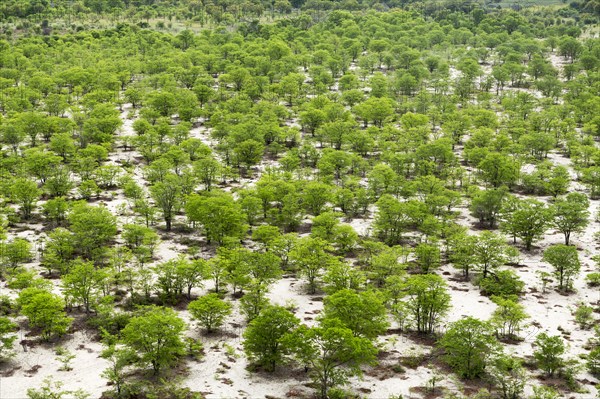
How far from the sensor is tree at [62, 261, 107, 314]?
6544 centimetres

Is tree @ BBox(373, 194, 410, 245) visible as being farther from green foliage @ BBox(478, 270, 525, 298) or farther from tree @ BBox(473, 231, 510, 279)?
green foliage @ BBox(478, 270, 525, 298)

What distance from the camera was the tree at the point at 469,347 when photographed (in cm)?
5709

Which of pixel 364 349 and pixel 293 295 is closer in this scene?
pixel 364 349

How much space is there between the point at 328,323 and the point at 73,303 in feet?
99.8

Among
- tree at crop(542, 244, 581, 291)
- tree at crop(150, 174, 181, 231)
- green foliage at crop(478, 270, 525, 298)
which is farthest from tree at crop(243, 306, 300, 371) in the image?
tree at crop(150, 174, 181, 231)

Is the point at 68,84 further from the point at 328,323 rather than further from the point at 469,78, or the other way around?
the point at 328,323

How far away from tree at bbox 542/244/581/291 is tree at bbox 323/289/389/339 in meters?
26.2

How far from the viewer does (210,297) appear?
6316 cm

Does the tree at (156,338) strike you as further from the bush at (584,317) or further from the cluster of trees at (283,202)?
the bush at (584,317)

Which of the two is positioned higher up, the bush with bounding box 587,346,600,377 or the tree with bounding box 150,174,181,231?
the tree with bounding box 150,174,181,231

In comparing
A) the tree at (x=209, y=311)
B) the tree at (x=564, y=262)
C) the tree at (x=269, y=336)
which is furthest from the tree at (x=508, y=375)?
the tree at (x=209, y=311)

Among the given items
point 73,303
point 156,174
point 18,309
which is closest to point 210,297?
point 73,303

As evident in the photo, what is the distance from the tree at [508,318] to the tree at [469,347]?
16.2 feet

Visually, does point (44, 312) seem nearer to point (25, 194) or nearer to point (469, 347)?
point (25, 194)
